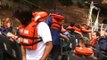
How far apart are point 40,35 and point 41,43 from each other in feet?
0.47

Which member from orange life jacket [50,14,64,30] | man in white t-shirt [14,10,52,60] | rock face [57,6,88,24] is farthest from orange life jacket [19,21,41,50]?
rock face [57,6,88,24]

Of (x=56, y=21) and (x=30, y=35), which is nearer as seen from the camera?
(x=30, y=35)

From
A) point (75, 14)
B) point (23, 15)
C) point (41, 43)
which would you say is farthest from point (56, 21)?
point (75, 14)

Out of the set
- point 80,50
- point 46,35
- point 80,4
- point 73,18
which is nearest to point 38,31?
point 46,35

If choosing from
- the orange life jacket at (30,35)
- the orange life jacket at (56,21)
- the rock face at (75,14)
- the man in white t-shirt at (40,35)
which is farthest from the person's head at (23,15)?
the rock face at (75,14)

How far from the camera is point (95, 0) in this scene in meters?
45.4

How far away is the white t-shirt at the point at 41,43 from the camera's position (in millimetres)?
5484

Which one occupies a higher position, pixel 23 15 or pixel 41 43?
pixel 23 15

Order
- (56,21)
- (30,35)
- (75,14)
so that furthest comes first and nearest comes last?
(75,14) → (56,21) → (30,35)

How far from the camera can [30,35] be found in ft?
18.6

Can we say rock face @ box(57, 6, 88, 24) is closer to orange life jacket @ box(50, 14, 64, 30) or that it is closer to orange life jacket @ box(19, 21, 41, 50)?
orange life jacket @ box(50, 14, 64, 30)

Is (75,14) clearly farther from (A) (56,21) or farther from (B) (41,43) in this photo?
(B) (41,43)

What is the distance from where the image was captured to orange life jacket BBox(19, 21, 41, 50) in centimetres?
560

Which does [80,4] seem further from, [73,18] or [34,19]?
[34,19]
